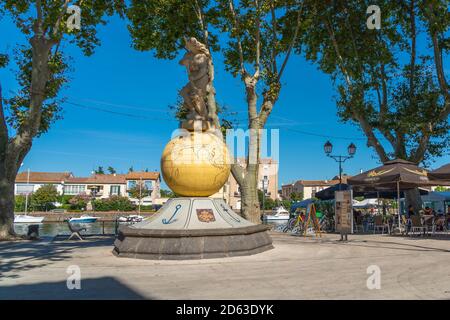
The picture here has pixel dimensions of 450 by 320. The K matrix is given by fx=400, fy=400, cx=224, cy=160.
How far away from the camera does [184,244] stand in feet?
31.2

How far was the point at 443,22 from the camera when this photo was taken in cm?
Result: 1839

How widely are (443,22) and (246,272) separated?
655 inches

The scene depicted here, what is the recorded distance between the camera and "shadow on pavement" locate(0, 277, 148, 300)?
5812mm

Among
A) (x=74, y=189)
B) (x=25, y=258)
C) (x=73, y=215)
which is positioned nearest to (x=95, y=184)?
(x=74, y=189)

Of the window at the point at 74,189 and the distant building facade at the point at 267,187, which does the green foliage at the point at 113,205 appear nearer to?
the window at the point at 74,189

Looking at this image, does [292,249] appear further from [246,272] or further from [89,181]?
[89,181]

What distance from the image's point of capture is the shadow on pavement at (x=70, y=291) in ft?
19.1

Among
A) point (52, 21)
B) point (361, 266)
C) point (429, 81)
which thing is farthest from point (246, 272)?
point (429, 81)

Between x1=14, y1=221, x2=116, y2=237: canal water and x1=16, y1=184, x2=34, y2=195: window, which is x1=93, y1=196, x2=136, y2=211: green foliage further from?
x1=14, y1=221, x2=116, y2=237: canal water

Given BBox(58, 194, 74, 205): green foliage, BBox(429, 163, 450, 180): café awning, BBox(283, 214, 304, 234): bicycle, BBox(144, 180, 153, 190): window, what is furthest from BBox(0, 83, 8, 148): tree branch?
BBox(144, 180, 153, 190): window

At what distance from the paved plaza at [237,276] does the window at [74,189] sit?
85739mm

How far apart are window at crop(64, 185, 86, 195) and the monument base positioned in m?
86.9

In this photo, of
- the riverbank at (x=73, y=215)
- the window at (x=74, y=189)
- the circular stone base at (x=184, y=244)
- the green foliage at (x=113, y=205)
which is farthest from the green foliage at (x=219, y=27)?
the window at (x=74, y=189)

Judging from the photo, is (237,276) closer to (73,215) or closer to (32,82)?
(32,82)
